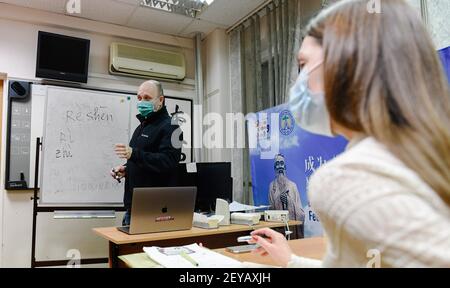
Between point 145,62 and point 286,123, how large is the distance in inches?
64.8

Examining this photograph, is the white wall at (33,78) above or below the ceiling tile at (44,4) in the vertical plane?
below

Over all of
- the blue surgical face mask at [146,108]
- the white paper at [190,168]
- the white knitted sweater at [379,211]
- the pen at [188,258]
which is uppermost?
the blue surgical face mask at [146,108]

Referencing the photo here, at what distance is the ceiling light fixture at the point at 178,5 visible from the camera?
288 centimetres

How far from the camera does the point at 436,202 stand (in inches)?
15.5

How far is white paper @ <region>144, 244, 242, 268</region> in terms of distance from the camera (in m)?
0.88

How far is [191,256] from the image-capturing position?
3.18ft

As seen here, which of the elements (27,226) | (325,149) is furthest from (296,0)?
(27,226)

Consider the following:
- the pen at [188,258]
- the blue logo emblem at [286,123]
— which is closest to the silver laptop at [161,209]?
the pen at [188,258]

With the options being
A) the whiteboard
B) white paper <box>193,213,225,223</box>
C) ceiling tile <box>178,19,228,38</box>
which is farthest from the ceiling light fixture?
white paper <box>193,213,225,223</box>

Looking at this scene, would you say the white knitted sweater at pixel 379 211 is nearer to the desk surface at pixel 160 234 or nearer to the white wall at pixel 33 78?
the desk surface at pixel 160 234

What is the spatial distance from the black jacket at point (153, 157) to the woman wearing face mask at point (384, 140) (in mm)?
1546

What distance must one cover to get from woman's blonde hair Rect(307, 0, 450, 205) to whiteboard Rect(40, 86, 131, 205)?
8.86 ft

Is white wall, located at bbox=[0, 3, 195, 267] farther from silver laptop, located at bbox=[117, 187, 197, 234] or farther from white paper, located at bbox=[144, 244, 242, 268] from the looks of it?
white paper, located at bbox=[144, 244, 242, 268]

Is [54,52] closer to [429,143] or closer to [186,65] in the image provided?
[186,65]
